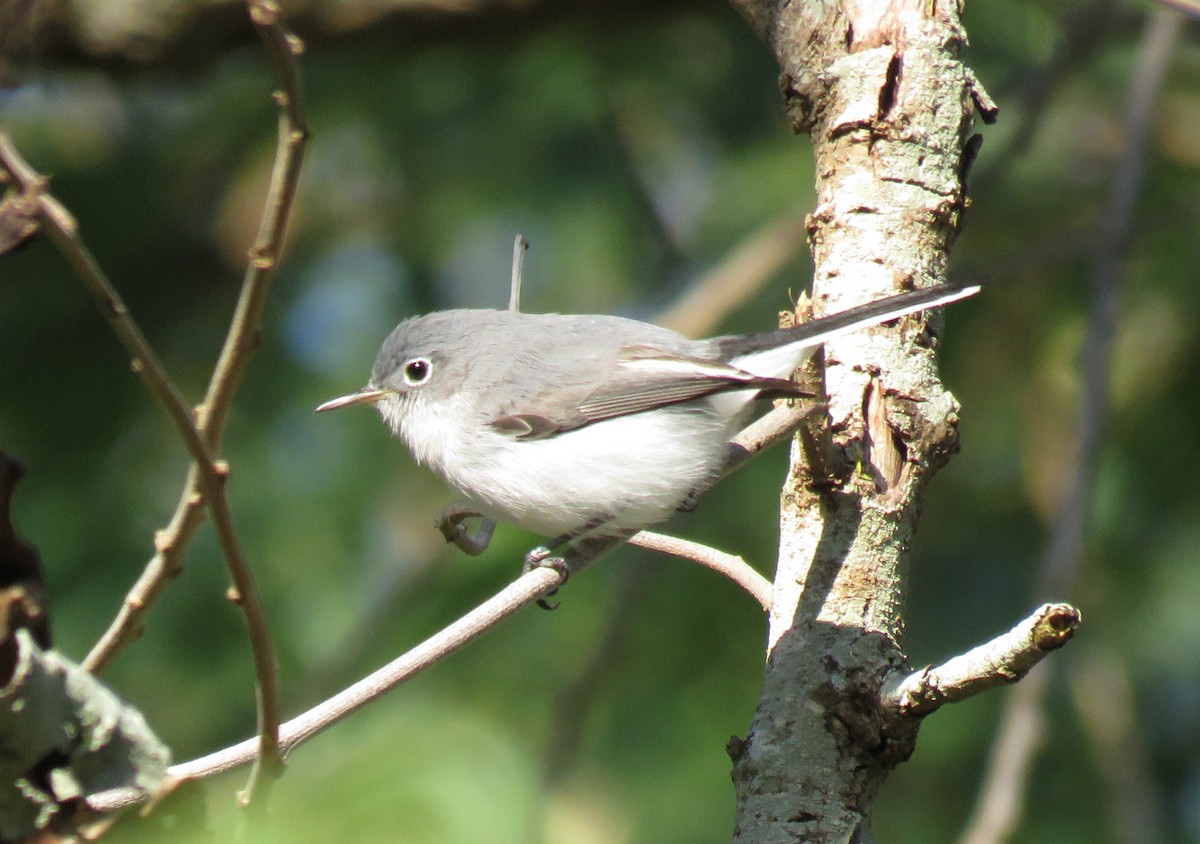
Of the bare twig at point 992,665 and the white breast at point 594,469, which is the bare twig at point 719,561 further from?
the bare twig at point 992,665

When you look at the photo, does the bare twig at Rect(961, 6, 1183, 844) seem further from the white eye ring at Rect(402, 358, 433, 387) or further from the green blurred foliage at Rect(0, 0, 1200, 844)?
the white eye ring at Rect(402, 358, 433, 387)

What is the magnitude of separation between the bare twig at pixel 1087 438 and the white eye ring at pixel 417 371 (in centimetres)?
158

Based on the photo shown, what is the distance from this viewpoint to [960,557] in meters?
4.41

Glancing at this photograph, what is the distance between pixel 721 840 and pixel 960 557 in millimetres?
1288

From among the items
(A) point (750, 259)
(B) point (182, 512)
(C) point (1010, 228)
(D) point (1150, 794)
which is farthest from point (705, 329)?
(B) point (182, 512)

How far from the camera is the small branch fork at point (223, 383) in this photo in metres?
1.36

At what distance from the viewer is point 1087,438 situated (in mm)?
3123

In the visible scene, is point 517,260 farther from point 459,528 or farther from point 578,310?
point 578,310

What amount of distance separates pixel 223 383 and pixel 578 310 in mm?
3706

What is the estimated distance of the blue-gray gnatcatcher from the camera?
266 cm

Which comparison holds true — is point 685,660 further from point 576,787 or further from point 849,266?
point 849,266

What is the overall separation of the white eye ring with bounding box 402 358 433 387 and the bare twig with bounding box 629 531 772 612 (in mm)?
881

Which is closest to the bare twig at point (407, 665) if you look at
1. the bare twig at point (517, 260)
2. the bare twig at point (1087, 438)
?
the bare twig at point (517, 260)

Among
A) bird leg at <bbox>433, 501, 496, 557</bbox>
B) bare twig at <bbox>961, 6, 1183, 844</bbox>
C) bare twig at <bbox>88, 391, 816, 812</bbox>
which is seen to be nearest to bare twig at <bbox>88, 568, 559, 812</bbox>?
bare twig at <bbox>88, 391, 816, 812</bbox>
